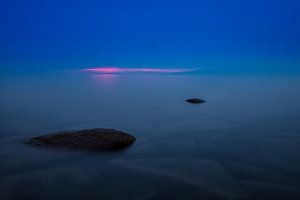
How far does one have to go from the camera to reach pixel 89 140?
8148mm

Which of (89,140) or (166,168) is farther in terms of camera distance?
(89,140)

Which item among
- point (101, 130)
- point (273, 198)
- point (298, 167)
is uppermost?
point (101, 130)

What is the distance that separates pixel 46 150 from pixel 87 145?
116cm

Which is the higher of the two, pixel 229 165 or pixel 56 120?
pixel 56 120

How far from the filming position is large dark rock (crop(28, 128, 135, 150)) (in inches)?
312

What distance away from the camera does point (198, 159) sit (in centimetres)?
734

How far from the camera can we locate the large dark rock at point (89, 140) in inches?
312

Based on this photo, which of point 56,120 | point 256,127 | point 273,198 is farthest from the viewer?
point 56,120

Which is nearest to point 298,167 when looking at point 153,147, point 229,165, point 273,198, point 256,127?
point 229,165

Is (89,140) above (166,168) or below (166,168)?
above

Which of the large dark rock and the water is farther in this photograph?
the large dark rock

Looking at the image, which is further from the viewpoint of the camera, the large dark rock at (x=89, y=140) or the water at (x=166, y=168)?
the large dark rock at (x=89, y=140)

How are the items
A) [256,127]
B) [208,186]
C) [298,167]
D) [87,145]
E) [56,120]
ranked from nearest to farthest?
1. [208,186]
2. [298,167]
3. [87,145]
4. [256,127]
5. [56,120]

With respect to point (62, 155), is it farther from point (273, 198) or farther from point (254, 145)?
point (254, 145)
